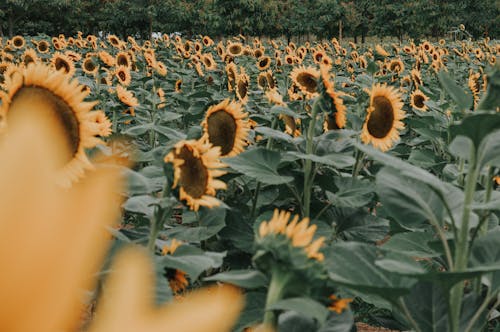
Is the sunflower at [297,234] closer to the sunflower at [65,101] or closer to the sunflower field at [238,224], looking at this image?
the sunflower field at [238,224]

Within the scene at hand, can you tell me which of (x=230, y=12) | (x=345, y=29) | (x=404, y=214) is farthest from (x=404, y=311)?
(x=345, y=29)

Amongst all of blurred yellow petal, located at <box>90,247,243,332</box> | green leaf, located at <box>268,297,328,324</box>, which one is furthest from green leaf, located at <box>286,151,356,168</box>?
blurred yellow petal, located at <box>90,247,243,332</box>

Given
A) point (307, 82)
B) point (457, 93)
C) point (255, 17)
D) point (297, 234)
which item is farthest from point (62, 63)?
point (255, 17)

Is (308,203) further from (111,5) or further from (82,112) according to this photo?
(111,5)

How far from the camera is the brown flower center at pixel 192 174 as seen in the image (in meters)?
1.55

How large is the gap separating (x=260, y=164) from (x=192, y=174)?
685 millimetres

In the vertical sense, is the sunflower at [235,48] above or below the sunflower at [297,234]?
above

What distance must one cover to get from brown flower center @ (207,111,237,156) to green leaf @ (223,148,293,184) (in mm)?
69

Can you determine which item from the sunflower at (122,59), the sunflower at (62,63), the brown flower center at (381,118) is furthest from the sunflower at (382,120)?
the sunflower at (122,59)

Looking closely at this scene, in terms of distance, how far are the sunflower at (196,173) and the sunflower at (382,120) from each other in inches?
48.3

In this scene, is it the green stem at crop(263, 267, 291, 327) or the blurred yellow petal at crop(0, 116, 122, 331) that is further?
the green stem at crop(263, 267, 291, 327)

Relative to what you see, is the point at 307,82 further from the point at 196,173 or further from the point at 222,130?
the point at 196,173

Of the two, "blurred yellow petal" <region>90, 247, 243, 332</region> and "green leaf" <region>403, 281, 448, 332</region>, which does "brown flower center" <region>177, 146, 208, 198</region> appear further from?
"blurred yellow petal" <region>90, 247, 243, 332</region>

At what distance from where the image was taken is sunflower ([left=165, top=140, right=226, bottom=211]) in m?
1.52
